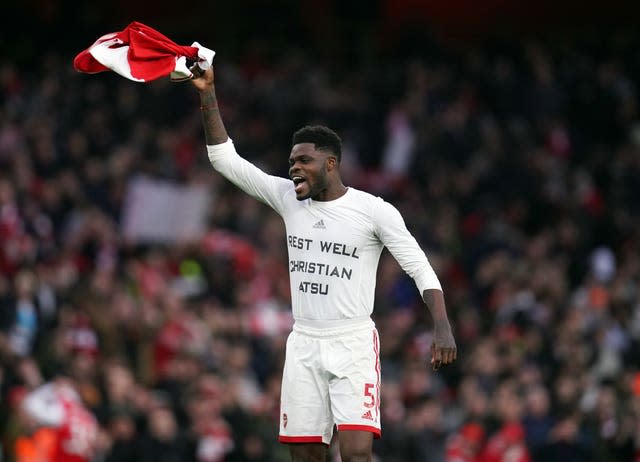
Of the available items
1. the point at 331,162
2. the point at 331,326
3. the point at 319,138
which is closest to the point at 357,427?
the point at 331,326

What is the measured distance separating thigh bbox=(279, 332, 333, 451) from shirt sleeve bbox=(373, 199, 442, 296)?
0.68m

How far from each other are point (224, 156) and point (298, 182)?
493 mm

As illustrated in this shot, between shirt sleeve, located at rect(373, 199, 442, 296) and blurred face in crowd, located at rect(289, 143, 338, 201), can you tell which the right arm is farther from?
shirt sleeve, located at rect(373, 199, 442, 296)

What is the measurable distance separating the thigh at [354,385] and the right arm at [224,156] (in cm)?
94

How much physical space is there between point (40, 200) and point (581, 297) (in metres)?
6.79

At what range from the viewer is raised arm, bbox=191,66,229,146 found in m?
8.16

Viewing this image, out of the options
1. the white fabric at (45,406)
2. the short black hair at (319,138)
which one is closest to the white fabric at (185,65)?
the short black hair at (319,138)

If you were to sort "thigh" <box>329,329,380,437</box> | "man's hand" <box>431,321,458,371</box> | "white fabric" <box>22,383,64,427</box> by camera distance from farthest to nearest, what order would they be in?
"white fabric" <box>22,383,64,427</box> → "thigh" <box>329,329,380,437</box> → "man's hand" <box>431,321,458,371</box>

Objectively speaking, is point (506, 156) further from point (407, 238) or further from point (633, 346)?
point (407, 238)

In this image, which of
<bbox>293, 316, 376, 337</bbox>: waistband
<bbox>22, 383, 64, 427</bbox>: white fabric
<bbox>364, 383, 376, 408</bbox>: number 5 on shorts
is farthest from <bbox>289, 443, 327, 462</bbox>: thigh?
<bbox>22, 383, 64, 427</bbox>: white fabric

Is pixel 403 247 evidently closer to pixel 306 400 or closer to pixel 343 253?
pixel 343 253

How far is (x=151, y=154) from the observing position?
1877 centimetres

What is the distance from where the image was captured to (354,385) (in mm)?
8000

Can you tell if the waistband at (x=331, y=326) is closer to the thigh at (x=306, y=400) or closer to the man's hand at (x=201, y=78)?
the thigh at (x=306, y=400)
